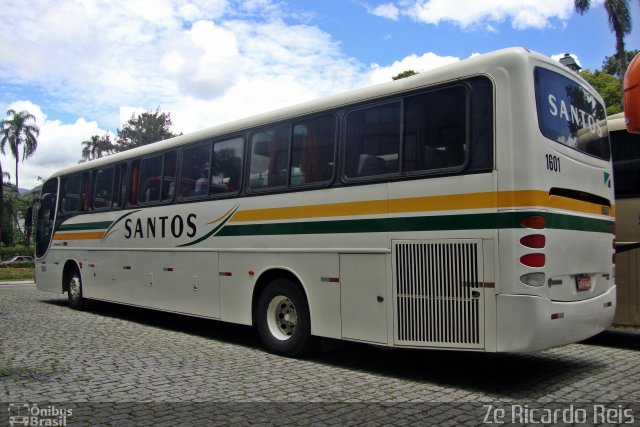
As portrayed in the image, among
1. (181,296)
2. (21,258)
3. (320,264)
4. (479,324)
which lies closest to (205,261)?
(181,296)

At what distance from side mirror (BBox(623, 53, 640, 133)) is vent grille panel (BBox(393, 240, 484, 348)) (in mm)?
2036

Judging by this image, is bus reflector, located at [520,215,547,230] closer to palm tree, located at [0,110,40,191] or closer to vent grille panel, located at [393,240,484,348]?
vent grille panel, located at [393,240,484,348]

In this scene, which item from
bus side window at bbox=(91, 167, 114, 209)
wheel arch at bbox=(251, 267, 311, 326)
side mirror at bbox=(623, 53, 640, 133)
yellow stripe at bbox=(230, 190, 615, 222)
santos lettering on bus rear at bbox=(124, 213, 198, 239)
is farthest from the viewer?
bus side window at bbox=(91, 167, 114, 209)

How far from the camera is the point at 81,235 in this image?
12398mm

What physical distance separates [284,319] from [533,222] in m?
3.65

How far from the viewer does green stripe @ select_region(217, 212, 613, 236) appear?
536cm

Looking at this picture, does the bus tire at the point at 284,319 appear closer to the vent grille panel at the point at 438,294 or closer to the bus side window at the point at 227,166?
the vent grille panel at the point at 438,294

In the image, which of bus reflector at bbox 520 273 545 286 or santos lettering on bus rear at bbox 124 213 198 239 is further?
santos lettering on bus rear at bbox 124 213 198 239

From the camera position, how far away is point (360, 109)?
266 inches

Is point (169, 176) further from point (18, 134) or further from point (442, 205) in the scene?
point (18, 134)

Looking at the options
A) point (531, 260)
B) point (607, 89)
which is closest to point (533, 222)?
point (531, 260)

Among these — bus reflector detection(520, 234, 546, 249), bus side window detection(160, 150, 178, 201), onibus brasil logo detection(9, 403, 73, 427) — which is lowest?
onibus brasil logo detection(9, 403, 73, 427)

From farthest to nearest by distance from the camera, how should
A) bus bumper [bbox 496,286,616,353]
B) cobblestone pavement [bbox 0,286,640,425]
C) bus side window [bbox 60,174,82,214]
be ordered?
bus side window [bbox 60,174,82,214]
bus bumper [bbox 496,286,616,353]
cobblestone pavement [bbox 0,286,640,425]

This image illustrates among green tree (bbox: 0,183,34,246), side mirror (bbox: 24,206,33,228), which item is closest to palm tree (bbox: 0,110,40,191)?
green tree (bbox: 0,183,34,246)
